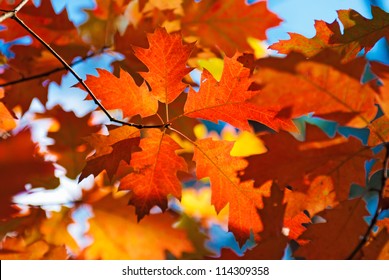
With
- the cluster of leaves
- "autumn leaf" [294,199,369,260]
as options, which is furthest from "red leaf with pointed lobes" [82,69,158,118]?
"autumn leaf" [294,199,369,260]

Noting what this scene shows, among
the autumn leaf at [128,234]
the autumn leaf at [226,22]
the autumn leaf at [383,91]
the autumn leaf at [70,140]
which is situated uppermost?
the autumn leaf at [383,91]

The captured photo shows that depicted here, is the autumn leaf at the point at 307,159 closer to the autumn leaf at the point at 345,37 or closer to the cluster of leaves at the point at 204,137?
the cluster of leaves at the point at 204,137

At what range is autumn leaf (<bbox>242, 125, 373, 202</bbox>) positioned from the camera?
68 cm

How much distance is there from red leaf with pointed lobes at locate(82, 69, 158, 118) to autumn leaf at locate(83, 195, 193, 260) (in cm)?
49

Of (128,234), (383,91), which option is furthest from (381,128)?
(128,234)

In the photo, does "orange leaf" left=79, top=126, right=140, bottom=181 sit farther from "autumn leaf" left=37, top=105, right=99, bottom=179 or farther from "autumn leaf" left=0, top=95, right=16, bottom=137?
"autumn leaf" left=37, top=105, right=99, bottom=179

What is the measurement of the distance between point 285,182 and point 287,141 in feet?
0.21

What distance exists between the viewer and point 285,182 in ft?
2.28

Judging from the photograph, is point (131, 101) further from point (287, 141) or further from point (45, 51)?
point (45, 51)

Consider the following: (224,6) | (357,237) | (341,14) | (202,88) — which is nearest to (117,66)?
(224,6)

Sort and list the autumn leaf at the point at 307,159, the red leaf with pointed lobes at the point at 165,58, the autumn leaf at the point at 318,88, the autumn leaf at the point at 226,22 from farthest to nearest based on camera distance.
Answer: the autumn leaf at the point at 226,22, the red leaf with pointed lobes at the point at 165,58, the autumn leaf at the point at 307,159, the autumn leaf at the point at 318,88

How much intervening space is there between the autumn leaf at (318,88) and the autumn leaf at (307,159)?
2.5 inches

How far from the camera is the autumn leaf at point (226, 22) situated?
1.29 meters

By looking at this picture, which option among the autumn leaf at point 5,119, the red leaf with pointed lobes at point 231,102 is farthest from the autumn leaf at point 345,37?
the autumn leaf at point 5,119
